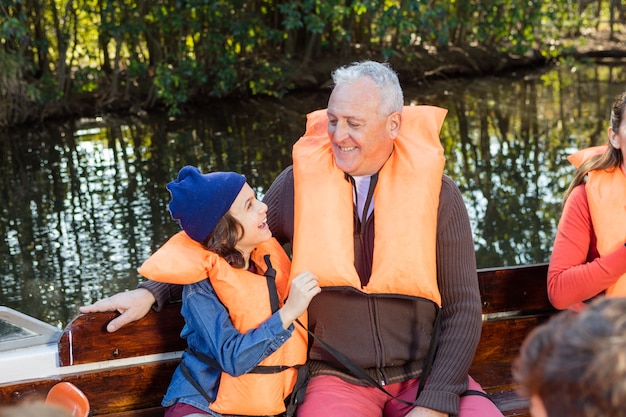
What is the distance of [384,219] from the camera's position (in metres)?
2.31

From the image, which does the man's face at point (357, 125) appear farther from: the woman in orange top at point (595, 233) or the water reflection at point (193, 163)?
the water reflection at point (193, 163)

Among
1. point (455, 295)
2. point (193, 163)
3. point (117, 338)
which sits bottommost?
point (193, 163)

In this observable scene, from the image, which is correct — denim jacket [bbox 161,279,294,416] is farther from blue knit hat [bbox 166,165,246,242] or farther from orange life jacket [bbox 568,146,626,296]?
orange life jacket [bbox 568,146,626,296]

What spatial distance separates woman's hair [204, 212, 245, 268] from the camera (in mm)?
2193

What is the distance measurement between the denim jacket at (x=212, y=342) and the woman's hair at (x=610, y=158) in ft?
3.28

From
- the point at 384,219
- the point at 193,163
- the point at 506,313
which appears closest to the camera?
the point at 384,219

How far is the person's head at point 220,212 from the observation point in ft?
7.11

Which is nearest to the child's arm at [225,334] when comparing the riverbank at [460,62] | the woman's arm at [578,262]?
the woman's arm at [578,262]

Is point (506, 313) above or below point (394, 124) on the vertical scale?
below

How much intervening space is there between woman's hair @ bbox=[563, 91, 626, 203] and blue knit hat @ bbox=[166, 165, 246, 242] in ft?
3.33

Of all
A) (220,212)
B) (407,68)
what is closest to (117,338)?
(220,212)

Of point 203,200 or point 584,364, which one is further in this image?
point 203,200

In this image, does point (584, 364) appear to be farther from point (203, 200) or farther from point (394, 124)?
point (394, 124)

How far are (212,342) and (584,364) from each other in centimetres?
133
